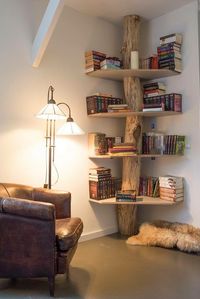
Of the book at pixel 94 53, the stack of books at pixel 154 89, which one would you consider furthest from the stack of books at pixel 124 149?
the book at pixel 94 53

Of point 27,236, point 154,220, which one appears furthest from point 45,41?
point 154,220

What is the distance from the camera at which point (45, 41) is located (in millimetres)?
3020

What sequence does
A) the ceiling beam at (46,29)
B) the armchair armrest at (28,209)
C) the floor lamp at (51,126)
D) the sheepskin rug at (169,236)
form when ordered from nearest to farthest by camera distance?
the armchair armrest at (28,209), the ceiling beam at (46,29), the floor lamp at (51,126), the sheepskin rug at (169,236)

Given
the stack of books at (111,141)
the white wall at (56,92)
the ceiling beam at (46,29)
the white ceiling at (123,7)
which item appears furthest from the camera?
the stack of books at (111,141)

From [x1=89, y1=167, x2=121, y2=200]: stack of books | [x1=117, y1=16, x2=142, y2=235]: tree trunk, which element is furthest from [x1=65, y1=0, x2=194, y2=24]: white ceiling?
[x1=89, y1=167, x2=121, y2=200]: stack of books

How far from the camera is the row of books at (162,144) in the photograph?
11.6 feet

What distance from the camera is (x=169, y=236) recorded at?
330cm

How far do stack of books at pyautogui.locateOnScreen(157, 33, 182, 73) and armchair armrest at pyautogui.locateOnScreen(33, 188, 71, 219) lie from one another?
199 centimetres

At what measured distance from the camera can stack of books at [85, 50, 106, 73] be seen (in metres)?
3.56

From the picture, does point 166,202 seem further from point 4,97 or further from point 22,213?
point 4,97

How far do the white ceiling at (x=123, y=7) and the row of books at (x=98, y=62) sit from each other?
0.52 m

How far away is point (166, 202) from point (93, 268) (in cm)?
119

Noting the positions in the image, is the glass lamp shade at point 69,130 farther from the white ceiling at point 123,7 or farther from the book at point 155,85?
the white ceiling at point 123,7

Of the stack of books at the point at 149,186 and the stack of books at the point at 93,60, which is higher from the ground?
the stack of books at the point at 93,60
